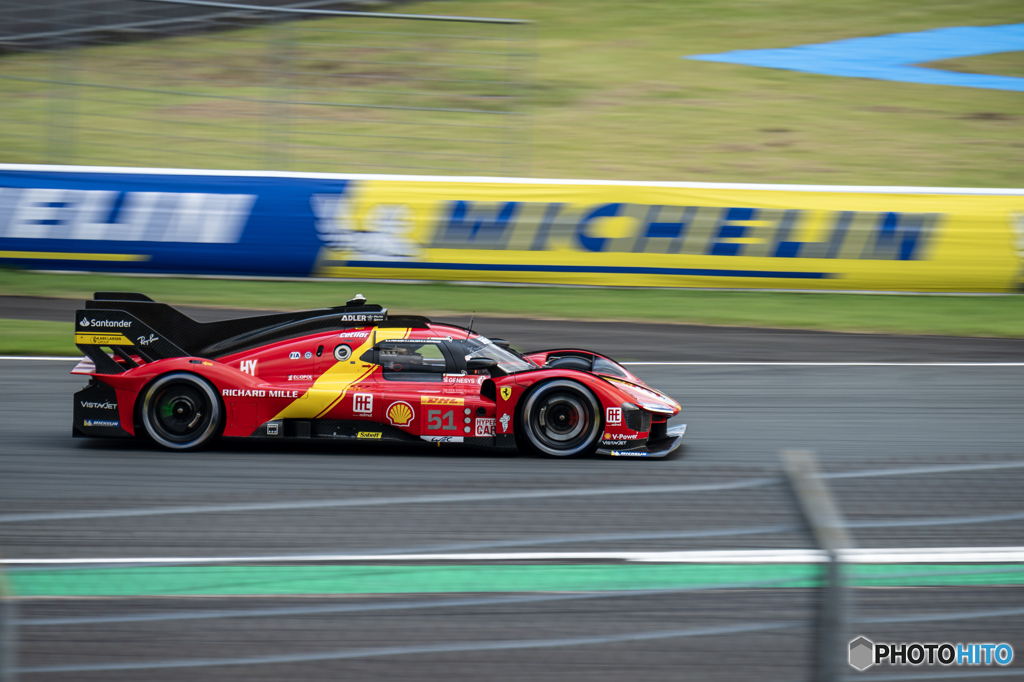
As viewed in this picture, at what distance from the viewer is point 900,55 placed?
77.3 ft

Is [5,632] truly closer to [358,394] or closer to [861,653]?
[861,653]

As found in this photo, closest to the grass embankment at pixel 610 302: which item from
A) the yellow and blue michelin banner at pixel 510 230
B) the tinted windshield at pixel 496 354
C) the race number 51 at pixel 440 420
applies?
the yellow and blue michelin banner at pixel 510 230

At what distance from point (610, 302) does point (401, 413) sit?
5.94 metres

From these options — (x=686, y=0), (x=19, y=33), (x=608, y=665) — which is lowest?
(x=608, y=665)

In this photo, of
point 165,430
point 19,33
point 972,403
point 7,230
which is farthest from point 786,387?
point 19,33

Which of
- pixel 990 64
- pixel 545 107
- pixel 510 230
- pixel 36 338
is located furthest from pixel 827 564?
pixel 990 64

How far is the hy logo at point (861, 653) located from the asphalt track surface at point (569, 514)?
0.10 feet

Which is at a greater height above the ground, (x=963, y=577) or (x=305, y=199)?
(x=305, y=199)

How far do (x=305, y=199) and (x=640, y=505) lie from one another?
805 cm

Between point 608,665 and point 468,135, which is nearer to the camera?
point 608,665

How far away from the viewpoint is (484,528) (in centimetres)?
561

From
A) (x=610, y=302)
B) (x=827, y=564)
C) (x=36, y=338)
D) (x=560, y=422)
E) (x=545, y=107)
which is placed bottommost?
(x=827, y=564)

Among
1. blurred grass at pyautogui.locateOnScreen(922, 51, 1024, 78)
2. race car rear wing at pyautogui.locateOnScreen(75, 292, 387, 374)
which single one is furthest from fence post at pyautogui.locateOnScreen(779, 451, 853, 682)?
blurred grass at pyautogui.locateOnScreen(922, 51, 1024, 78)

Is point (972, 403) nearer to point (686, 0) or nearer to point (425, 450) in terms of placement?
point (425, 450)
